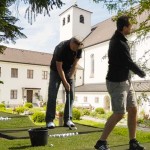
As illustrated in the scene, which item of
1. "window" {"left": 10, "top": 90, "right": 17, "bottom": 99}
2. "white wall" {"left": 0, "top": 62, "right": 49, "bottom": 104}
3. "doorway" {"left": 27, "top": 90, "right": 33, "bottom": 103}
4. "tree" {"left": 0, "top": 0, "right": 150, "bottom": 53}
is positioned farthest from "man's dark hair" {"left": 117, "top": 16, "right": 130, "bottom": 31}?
"doorway" {"left": 27, "top": 90, "right": 33, "bottom": 103}

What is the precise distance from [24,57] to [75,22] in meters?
9.75

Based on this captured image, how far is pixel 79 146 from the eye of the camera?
4.71 m

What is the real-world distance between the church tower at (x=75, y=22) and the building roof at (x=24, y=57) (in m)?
4.91

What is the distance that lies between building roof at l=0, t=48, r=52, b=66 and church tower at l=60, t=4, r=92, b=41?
16.1 feet

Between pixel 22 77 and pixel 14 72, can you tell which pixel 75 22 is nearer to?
pixel 22 77

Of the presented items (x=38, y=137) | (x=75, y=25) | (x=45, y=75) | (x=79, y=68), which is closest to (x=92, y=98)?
(x=79, y=68)

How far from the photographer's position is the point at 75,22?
4781cm

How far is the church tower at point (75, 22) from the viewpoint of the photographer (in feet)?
157

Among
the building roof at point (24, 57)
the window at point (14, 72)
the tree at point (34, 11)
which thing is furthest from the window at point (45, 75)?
the tree at point (34, 11)

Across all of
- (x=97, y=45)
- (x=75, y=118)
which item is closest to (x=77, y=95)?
(x=97, y=45)

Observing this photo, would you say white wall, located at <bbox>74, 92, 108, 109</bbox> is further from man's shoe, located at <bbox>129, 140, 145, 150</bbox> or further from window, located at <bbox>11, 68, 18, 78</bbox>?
man's shoe, located at <bbox>129, 140, 145, 150</bbox>

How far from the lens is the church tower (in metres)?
47.8

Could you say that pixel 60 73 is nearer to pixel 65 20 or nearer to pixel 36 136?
pixel 36 136

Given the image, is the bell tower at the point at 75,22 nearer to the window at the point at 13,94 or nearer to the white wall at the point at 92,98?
the white wall at the point at 92,98
